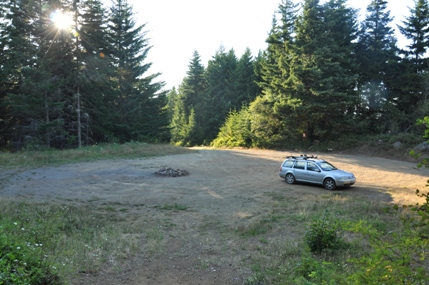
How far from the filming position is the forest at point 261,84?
31906 millimetres

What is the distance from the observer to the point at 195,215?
11.5 meters

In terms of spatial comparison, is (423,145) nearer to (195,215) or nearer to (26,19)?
(195,215)

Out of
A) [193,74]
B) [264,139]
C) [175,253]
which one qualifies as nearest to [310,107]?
[264,139]

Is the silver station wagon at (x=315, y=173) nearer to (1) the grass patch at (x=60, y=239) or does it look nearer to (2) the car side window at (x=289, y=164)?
(2) the car side window at (x=289, y=164)

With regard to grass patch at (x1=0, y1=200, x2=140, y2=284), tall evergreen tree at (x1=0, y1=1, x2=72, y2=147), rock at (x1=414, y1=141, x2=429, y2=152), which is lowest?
grass patch at (x1=0, y1=200, x2=140, y2=284)

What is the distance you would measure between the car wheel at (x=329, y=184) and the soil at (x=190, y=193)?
39 centimetres

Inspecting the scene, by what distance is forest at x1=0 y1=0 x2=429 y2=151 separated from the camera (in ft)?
105

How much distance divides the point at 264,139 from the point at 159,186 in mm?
27127

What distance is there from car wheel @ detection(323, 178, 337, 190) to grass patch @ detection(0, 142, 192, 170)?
19.7 metres

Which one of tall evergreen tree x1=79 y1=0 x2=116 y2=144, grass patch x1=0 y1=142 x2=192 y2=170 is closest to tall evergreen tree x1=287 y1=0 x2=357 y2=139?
grass patch x1=0 y1=142 x2=192 y2=170

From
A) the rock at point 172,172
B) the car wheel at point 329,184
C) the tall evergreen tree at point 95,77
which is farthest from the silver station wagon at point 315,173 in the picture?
the tall evergreen tree at point 95,77

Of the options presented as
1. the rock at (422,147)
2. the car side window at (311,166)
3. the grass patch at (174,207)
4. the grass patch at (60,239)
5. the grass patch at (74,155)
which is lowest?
the grass patch at (174,207)

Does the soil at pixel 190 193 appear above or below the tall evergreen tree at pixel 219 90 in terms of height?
below

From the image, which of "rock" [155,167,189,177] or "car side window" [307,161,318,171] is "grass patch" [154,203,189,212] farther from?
"car side window" [307,161,318,171]
